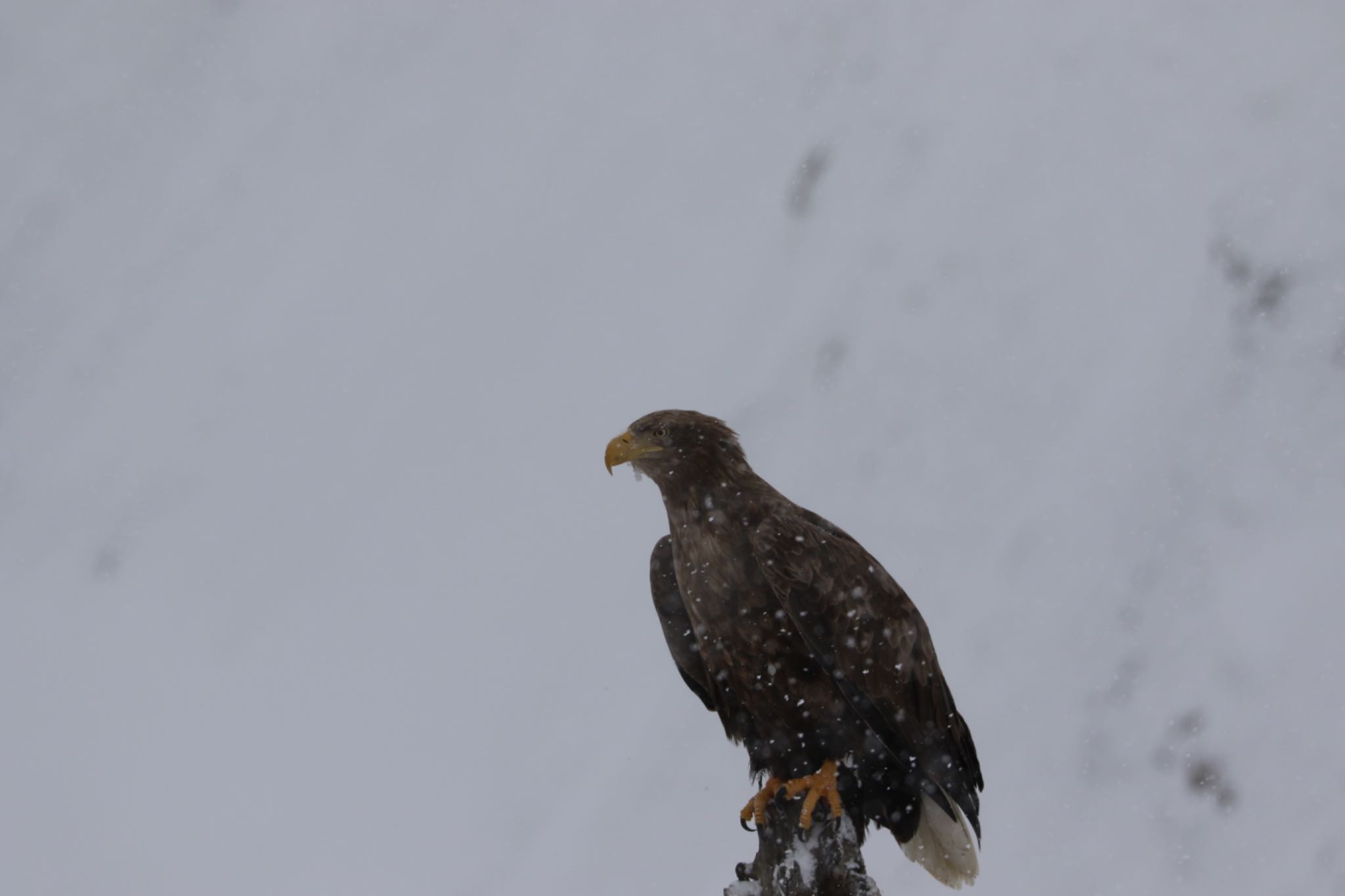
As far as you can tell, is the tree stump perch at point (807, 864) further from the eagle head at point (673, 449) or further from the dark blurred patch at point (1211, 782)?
the dark blurred patch at point (1211, 782)

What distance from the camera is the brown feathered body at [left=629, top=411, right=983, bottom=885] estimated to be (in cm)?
451

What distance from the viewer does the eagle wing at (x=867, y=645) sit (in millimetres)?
4484

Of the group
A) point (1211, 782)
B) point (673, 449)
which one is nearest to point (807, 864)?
point (673, 449)

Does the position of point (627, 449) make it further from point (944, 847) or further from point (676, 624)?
point (944, 847)

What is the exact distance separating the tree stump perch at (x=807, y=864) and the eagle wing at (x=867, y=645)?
24.9 inches

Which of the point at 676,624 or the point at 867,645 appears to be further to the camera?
the point at 676,624

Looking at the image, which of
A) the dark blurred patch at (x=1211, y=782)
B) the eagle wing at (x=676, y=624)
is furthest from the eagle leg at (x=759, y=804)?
the dark blurred patch at (x=1211, y=782)

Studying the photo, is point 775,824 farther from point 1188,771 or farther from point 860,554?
point 1188,771

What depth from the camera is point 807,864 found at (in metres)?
3.61

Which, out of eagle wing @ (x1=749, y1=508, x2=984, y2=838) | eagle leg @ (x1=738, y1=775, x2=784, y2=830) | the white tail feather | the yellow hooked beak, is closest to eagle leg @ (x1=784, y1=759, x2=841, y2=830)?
eagle leg @ (x1=738, y1=775, x2=784, y2=830)

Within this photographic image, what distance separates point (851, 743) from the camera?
15.0ft

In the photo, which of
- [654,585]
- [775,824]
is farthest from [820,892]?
[654,585]

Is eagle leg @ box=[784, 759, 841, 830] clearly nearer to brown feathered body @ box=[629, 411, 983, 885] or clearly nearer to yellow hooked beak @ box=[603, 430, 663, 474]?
brown feathered body @ box=[629, 411, 983, 885]

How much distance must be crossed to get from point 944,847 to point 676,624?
5.10 feet
